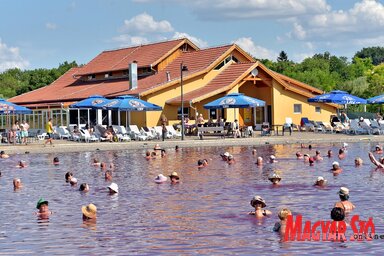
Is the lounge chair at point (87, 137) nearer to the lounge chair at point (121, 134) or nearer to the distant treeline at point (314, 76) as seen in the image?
the lounge chair at point (121, 134)

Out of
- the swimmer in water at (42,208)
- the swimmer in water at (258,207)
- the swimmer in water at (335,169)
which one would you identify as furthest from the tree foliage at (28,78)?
the swimmer in water at (258,207)

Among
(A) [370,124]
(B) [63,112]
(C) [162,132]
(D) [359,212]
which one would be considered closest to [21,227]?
(D) [359,212]

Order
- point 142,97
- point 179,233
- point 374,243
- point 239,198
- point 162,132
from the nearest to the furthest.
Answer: point 374,243
point 179,233
point 239,198
point 162,132
point 142,97

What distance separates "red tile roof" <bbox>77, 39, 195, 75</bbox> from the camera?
204 feet

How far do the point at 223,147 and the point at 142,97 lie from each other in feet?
40.9

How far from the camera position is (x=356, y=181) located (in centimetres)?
2448

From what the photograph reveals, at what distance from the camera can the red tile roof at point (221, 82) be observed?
175 ft

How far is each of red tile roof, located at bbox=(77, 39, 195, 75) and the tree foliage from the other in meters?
27.3

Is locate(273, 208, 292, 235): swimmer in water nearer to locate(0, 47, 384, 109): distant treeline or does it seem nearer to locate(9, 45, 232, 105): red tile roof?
locate(9, 45, 232, 105): red tile roof

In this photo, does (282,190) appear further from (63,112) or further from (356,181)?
(63,112)

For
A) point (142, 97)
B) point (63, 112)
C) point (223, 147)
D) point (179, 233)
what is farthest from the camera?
point (63, 112)

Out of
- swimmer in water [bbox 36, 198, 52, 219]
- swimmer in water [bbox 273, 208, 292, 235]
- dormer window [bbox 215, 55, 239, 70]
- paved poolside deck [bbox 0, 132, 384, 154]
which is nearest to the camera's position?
swimmer in water [bbox 273, 208, 292, 235]

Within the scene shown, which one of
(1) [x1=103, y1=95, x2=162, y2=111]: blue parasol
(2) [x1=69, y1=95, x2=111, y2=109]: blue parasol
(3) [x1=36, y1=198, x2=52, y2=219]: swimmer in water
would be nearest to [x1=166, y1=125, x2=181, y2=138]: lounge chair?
(1) [x1=103, y1=95, x2=162, y2=111]: blue parasol

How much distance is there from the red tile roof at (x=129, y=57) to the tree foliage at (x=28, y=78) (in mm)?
27250
